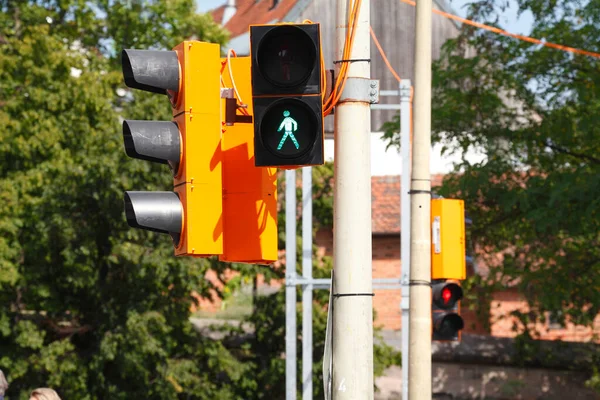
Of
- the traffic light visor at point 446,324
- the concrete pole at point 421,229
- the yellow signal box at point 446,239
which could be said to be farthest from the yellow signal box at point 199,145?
the traffic light visor at point 446,324

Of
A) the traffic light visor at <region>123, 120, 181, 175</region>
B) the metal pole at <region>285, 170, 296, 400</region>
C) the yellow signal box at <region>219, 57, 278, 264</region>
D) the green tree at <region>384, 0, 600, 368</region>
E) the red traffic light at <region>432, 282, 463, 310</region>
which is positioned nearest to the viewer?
the traffic light visor at <region>123, 120, 181, 175</region>

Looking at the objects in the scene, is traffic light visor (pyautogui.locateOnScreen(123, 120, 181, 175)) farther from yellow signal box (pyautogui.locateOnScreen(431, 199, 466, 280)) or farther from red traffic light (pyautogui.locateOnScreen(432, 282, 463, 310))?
red traffic light (pyautogui.locateOnScreen(432, 282, 463, 310))

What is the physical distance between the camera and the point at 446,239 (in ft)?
37.2

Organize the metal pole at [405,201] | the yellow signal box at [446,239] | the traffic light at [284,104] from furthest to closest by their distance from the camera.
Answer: the metal pole at [405,201] → the yellow signal box at [446,239] → the traffic light at [284,104]

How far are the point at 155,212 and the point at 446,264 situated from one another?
5997 millimetres

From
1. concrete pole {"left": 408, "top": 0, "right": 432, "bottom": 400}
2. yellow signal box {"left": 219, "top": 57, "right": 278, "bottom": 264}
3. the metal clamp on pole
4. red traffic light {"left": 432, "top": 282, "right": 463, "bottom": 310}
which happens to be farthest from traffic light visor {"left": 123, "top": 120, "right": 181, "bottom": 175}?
red traffic light {"left": 432, "top": 282, "right": 463, "bottom": 310}

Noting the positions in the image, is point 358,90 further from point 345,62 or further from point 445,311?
point 445,311

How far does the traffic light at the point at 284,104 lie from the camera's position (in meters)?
5.75

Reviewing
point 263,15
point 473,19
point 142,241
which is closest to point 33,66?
point 142,241

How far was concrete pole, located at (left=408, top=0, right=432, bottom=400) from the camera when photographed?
10.8m

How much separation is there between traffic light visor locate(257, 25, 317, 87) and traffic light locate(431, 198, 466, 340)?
567 centimetres

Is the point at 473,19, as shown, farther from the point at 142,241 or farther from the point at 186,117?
the point at 186,117

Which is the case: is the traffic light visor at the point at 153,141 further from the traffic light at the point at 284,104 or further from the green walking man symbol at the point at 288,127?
the green walking man symbol at the point at 288,127

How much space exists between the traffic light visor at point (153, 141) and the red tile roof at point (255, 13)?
123 feet
